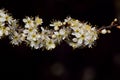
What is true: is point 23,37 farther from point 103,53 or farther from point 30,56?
point 103,53

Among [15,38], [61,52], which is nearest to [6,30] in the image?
[15,38]

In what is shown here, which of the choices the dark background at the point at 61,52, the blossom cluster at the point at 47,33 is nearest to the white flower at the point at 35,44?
the blossom cluster at the point at 47,33

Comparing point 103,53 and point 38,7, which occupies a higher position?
point 38,7

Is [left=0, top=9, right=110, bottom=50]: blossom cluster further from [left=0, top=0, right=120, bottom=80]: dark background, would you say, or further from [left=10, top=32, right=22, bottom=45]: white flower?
[left=0, top=0, right=120, bottom=80]: dark background

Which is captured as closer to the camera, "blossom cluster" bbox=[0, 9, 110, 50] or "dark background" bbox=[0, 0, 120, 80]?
"blossom cluster" bbox=[0, 9, 110, 50]

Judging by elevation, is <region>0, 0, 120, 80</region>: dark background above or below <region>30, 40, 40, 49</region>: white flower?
above

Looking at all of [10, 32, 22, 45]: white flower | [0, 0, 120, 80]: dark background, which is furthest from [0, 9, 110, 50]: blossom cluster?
[0, 0, 120, 80]: dark background

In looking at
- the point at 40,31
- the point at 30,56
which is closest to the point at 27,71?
the point at 30,56

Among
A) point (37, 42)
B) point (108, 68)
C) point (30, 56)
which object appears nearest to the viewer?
point (37, 42)
